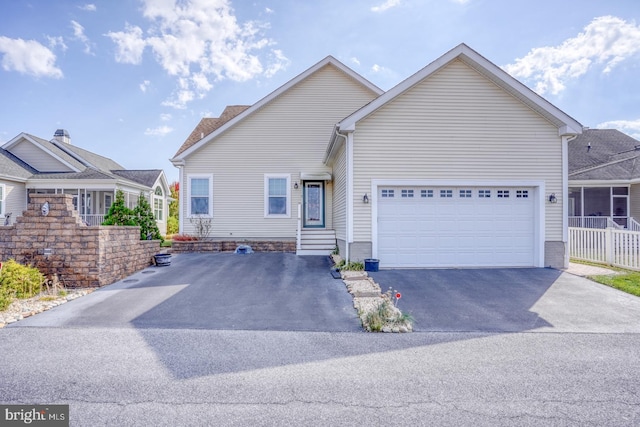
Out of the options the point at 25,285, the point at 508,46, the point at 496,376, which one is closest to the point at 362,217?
the point at 496,376

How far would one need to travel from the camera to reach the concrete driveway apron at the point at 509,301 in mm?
5152

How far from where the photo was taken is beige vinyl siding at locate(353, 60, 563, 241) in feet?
31.1

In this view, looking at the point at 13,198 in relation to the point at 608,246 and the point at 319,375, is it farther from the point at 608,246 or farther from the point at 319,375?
the point at 608,246

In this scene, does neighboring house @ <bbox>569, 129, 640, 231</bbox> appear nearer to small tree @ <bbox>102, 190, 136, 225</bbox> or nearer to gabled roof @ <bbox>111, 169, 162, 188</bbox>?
small tree @ <bbox>102, 190, 136, 225</bbox>

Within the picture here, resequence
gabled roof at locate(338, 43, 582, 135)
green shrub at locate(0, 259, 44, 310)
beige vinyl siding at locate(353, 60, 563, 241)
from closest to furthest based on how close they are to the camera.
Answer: green shrub at locate(0, 259, 44, 310)
gabled roof at locate(338, 43, 582, 135)
beige vinyl siding at locate(353, 60, 563, 241)

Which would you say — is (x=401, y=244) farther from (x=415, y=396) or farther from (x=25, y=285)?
(x=25, y=285)

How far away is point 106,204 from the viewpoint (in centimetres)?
2092

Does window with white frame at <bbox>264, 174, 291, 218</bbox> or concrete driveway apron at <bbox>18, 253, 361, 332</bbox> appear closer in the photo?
concrete driveway apron at <bbox>18, 253, 361, 332</bbox>

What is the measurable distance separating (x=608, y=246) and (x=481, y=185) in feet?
14.6

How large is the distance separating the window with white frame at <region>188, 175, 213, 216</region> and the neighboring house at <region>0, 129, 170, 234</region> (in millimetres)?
5807

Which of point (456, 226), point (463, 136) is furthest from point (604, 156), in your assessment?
point (456, 226)

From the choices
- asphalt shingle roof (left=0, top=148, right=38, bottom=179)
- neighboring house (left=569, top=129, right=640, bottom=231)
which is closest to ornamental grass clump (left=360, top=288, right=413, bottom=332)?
neighboring house (left=569, top=129, right=640, bottom=231)

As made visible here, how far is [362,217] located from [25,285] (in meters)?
7.82

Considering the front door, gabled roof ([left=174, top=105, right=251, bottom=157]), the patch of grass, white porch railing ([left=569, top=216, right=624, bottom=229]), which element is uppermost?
gabled roof ([left=174, top=105, right=251, bottom=157])
